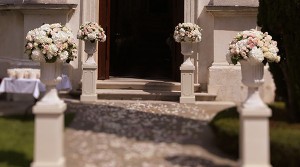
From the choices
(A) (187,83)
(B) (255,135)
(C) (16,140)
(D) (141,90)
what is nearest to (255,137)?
(B) (255,135)

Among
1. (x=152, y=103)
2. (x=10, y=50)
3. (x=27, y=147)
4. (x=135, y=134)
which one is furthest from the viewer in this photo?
(x=10, y=50)

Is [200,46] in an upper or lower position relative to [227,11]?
lower

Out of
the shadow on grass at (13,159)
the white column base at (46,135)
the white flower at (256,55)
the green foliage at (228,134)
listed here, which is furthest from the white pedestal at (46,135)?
the white flower at (256,55)

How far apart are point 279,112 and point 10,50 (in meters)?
7.35

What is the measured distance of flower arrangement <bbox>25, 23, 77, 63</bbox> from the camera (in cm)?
595

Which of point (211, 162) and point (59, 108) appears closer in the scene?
point (59, 108)

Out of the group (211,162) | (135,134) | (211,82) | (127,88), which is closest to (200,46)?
(211,82)

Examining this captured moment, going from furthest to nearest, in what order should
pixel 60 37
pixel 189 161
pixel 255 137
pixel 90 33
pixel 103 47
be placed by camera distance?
pixel 103 47 → pixel 90 33 → pixel 60 37 → pixel 189 161 → pixel 255 137

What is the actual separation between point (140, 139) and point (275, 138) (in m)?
2.05

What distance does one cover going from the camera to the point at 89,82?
383 inches

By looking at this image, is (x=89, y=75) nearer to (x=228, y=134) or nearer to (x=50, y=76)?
(x=50, y=76)

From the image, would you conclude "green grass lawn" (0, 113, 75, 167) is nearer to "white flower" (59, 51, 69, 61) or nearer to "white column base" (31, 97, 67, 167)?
"white column base" (31, 97, 67, 167)

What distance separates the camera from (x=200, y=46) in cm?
1084

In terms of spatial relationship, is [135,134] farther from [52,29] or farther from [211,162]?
[52,29]
